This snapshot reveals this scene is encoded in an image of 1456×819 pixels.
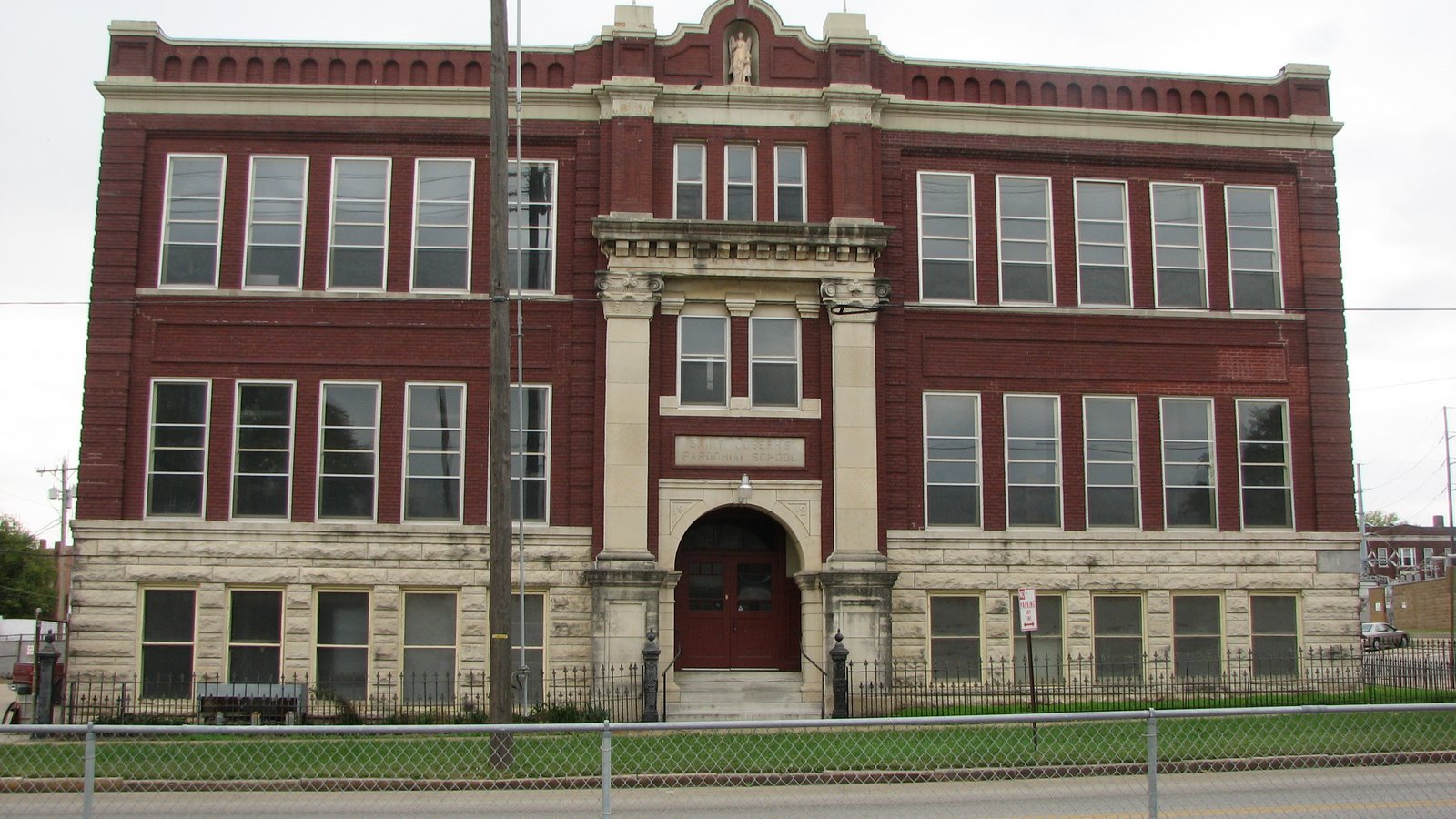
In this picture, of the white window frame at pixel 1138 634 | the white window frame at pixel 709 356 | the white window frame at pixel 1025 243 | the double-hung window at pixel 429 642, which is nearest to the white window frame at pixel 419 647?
the double-hung window at pixel 429 642

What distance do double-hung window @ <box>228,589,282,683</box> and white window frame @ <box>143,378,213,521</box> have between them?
1.87 metres

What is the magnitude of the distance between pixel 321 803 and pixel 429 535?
13.4 metres

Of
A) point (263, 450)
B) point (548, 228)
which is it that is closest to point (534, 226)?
point (548, 228)

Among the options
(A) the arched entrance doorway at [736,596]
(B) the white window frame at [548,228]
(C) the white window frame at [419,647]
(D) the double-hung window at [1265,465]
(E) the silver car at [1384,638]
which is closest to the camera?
(C) the white window frame at [419,647]

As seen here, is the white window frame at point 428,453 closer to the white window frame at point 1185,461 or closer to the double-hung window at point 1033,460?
the double-hung window at point 1033,460

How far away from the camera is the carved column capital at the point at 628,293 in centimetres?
2558

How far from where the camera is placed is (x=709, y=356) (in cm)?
2612

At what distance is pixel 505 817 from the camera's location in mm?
11289

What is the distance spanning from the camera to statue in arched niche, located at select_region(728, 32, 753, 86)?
26797 millimetres

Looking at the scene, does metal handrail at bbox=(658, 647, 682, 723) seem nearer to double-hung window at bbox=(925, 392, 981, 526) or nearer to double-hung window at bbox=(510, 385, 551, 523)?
double-hung window at bbox=(510, 385, 551, 523)

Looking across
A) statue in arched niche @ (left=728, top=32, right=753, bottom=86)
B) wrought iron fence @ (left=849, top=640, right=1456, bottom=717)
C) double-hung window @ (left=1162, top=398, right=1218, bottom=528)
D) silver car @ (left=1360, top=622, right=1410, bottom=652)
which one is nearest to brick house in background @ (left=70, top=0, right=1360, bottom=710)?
double-hung window @ (left=1162, top=398, right=1218, bottom=528)

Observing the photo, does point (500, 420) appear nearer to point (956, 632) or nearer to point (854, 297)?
point (854, 297)

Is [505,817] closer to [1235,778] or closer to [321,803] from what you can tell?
[321,803]

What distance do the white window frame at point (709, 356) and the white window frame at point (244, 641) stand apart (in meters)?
8.57
